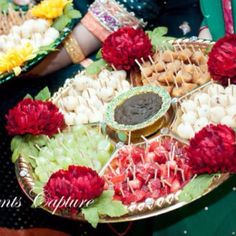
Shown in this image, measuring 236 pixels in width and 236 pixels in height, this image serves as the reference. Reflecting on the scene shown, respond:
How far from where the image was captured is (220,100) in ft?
4.93

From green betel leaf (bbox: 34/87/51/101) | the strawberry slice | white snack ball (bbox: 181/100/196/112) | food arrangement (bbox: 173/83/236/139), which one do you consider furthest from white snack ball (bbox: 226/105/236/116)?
green betel leaf (bbox: 34/87/51/101)

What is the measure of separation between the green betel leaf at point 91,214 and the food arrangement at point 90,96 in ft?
1.13

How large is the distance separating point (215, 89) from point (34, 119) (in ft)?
1.46

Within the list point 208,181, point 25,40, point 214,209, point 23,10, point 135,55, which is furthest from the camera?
point 23,10

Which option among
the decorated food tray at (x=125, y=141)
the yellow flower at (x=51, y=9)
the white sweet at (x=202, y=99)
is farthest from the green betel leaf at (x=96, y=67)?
the white sweet at (x=202, y=99)

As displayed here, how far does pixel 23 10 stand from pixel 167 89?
2.07 ft

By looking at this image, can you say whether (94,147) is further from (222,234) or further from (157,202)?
(222,234)

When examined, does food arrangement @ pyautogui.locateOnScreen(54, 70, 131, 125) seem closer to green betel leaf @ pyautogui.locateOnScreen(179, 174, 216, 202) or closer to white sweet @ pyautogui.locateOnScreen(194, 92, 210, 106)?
white sweet @ pyautogui.locateOnScreen(194, 92, 210, 106)

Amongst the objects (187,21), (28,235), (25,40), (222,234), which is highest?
(25,40)

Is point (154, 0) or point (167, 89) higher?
point (154, 0)

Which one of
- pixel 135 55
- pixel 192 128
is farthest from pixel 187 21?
pixel 192 128

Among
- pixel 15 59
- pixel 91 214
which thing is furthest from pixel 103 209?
pixel 15 59

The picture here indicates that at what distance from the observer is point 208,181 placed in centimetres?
130

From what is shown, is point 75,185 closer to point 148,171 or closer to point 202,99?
point 148,171
